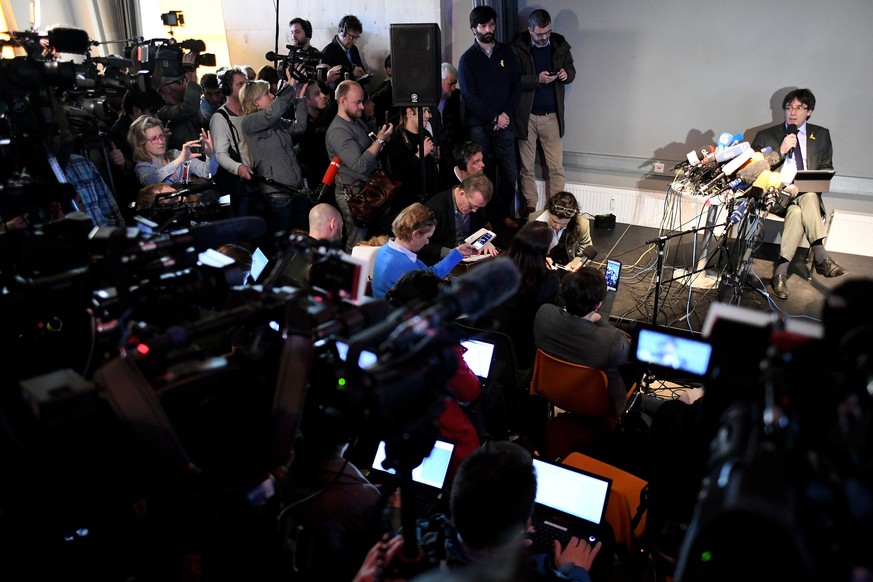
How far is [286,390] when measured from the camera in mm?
1161

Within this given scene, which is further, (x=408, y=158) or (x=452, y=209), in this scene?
(x=408, y=158)

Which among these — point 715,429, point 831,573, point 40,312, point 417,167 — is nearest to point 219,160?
point 417,167

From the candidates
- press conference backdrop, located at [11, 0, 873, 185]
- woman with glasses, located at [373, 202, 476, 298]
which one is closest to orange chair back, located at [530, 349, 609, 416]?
woman with glasses, located at [373, 202, 476, 298]

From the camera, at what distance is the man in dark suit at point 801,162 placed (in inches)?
184

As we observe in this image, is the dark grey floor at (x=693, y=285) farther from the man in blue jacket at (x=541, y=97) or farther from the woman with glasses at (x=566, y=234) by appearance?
the man in blue jacket at (x=541, y=97)

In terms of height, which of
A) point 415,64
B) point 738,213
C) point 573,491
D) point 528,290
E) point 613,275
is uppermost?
point 415,64

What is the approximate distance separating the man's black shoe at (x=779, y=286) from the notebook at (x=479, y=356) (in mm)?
2907

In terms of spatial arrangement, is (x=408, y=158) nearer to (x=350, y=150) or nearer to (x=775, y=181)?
(x=350, y=150)

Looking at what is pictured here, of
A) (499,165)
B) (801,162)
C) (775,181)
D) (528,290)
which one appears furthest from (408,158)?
(801,162)

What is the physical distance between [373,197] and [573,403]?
7.34 feet

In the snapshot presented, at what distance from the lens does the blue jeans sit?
5.34 meters

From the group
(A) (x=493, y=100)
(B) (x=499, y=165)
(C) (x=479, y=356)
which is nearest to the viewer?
(C) (x=479, y=356)

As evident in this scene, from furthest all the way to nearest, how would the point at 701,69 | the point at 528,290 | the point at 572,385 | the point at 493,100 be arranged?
the point at 701,69
the point at 493,100
the point at 528,290
the point at 572,385

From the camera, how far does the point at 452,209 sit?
3.93 meters
